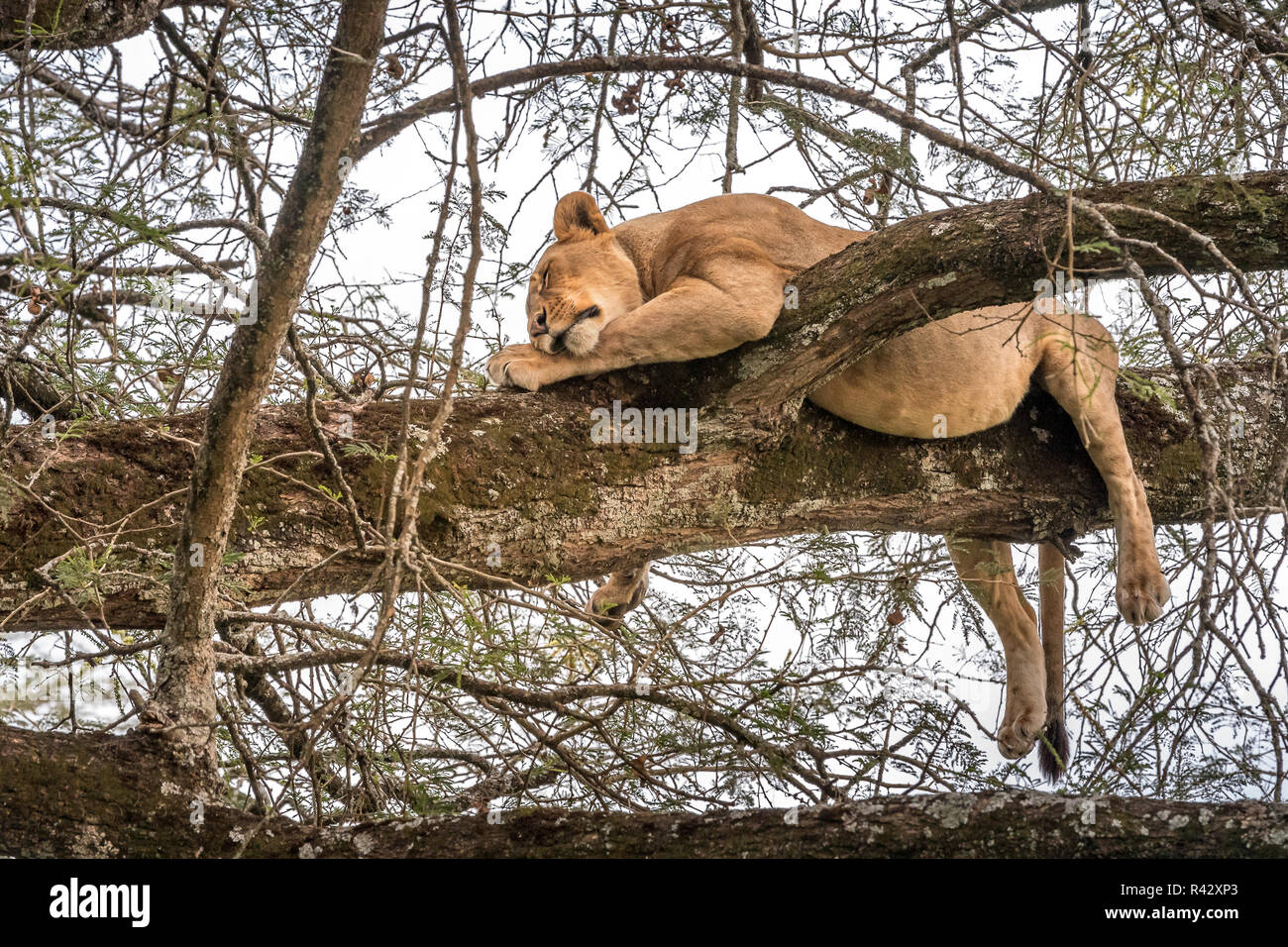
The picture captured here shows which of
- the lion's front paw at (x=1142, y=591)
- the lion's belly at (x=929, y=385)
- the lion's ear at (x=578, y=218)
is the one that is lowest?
the lion's front paw at (x=1142, y=591)

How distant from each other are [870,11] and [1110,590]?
2.78 meters

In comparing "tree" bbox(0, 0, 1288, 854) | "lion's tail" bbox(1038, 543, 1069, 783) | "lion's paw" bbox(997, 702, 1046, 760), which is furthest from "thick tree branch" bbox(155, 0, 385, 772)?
"lion's tail" bbox(1038, 543, 1069, 783)

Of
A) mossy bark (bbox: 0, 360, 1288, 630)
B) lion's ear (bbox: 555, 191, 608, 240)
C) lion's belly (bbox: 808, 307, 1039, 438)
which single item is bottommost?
mossy bark (bbox: 0, 360, 1288, 630)

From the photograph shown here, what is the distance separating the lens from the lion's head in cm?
395

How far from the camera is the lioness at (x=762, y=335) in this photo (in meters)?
3.81

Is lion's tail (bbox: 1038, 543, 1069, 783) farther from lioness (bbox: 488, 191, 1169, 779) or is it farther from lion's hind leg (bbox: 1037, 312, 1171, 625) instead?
lion's hind leg (bbox: 1037, 312, 1171, 625)

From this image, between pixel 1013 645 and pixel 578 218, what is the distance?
8.85ft

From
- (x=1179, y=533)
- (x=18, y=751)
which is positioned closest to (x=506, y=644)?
(x=18, y=751)

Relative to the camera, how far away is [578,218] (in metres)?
4.60

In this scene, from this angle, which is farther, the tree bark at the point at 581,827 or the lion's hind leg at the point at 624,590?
the lion's hind leg at the point at 624,590

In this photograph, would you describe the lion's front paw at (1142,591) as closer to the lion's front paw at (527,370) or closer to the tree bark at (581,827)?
the tree bark at (581,827)

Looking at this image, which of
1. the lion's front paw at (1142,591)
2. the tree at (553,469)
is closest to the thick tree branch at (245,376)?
the tree at (553,469)

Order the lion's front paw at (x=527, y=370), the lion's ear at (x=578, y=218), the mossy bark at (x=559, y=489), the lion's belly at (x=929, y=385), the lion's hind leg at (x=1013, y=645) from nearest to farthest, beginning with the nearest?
the mossy bark at (x=559, y=489)
the lion's front paw at (x=527, y=370)
the lion's belly at (x=929, y=385)
the lion's ear at (x=578, y=218)
the lion's hind leg at (x=1013, y=645)

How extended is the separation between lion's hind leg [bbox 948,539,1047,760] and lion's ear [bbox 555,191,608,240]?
208 centimetres
